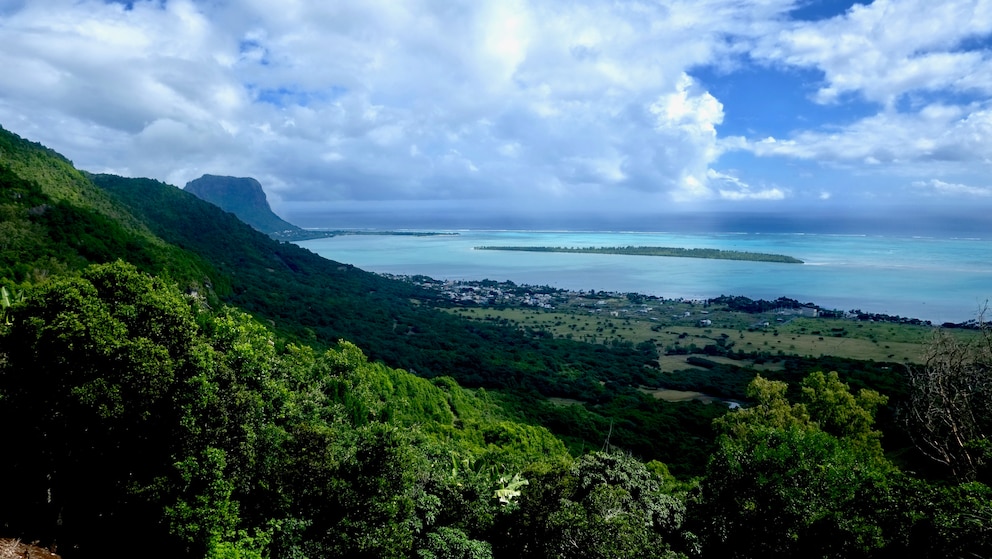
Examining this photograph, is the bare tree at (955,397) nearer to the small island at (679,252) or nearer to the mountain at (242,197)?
the small island at (679,252)

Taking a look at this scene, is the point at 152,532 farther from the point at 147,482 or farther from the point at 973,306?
the point at 973,306

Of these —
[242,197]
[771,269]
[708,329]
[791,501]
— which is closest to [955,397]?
[791,501]

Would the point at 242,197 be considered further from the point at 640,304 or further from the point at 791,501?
the point at 791,501

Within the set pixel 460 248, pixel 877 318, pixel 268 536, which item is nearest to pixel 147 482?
pixel 268 536

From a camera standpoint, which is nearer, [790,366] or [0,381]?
[0,381]

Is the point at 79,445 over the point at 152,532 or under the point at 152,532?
over

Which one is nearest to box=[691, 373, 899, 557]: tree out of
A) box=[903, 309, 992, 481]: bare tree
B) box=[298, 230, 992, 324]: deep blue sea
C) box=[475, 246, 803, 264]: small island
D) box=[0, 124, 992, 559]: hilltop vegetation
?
box=[0, 124, 992, 559]: hilltop vegetation
